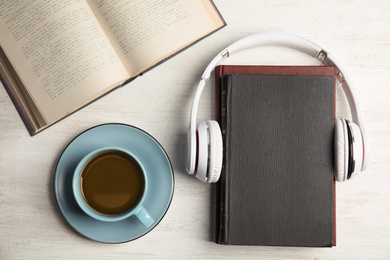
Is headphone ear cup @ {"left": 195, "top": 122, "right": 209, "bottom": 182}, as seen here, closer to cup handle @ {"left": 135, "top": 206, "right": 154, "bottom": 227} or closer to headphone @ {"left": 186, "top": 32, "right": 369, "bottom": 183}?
headphone @ {"left": 186, "top": 32, "right": 369, "bottom": 183}

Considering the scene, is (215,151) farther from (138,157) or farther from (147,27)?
(147,27)

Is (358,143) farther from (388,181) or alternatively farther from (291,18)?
(291,18)

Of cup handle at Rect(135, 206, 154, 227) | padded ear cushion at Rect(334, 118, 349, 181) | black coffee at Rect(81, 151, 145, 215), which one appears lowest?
cup handle at Rect(135, 206, 154, 227)

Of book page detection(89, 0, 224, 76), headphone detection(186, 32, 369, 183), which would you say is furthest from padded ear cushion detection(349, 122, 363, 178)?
book page detection(89, 0, 224, 76)

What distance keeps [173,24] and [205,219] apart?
13.8 inches

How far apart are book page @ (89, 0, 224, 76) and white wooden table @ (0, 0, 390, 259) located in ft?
0.11

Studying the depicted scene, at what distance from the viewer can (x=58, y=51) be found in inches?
25.1

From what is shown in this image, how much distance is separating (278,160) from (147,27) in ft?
1.05

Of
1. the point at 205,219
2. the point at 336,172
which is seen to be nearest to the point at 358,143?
the point at 336,172

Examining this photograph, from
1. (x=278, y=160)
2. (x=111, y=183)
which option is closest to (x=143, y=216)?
(x=111, y=183)

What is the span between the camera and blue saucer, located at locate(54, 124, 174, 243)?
2.13ft

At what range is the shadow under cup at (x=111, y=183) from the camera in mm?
630

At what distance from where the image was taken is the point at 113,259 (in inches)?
26.3

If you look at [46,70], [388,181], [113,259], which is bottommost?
[113,259]
